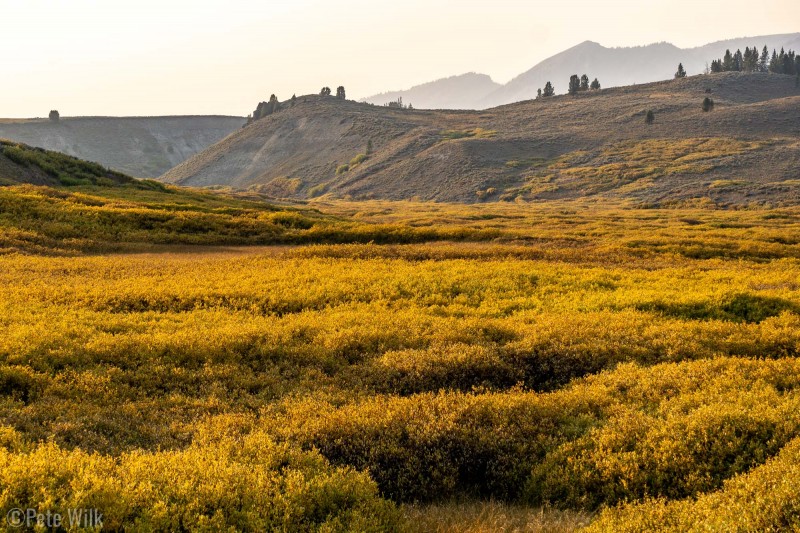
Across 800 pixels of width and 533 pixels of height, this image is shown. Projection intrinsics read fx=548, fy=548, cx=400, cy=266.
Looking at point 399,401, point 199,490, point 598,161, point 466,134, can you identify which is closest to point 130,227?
point 399,401

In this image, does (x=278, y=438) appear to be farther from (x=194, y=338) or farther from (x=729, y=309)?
(x=729, y=309)

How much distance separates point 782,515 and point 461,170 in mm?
148178

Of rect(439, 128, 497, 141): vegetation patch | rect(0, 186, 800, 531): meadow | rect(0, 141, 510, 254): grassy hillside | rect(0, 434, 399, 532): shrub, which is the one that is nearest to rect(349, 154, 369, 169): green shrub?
rect(439, 128, 497, 141): vegetation patch

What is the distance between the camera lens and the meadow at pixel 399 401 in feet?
23.0

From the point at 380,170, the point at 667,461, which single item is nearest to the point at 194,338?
the point at 667,461

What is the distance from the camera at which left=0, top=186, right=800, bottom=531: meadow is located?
7.00 m

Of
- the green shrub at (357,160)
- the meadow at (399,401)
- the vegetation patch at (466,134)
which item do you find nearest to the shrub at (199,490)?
the meadow at (399,401)

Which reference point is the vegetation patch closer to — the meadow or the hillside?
the hillside

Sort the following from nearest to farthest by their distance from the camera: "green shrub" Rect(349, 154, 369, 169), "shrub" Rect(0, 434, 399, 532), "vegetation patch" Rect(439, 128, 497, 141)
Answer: "shrub" Rect(0, 434, 399, 532), "vegetation patch" Rect(439, 128, 497, 141), "green shrub" Rect(349, 154, 369, 169)

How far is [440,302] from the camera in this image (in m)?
20.1

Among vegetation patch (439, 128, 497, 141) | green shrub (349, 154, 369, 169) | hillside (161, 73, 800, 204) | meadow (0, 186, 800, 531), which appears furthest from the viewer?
green shrub (349, 154, 369, 169)

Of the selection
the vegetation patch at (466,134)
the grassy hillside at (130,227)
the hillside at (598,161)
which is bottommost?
the grassy hillside at (130,227)

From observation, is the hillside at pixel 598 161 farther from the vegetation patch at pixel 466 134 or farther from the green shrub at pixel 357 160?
the green shrub at pixel 357 160

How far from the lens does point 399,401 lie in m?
10.5
